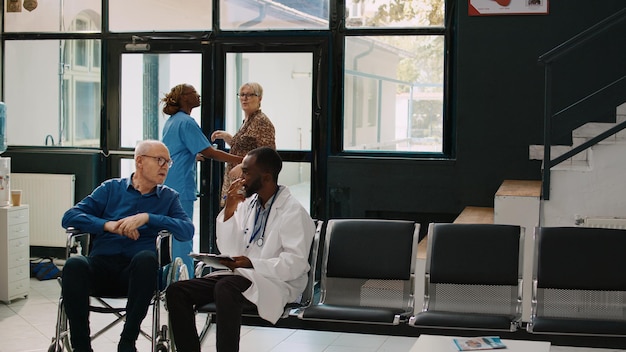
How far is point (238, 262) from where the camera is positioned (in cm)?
473

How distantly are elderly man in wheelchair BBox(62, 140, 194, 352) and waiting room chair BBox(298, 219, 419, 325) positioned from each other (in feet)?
2.79

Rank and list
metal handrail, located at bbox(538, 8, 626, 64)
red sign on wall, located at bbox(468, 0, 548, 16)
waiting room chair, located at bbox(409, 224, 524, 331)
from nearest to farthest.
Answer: waiting room chair, located at bbox(409, 224, 524, 331) → metal handrail, located at bbox(538, 8, 626, 64) → red sign on wall, located at bbox(468, 0, 548, 16)

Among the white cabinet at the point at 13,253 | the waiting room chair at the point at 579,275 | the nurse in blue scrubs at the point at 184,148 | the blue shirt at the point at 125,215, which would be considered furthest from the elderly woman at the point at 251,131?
the waiting room chair at the point at 579,275

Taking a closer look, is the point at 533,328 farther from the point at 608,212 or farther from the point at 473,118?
the point at 473,118

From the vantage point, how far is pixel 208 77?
25.8 ft

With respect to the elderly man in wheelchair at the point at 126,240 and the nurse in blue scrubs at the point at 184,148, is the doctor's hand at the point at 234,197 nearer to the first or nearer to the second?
the elderly man in wheelchair at the point at 126,240

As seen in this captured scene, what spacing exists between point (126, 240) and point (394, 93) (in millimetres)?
2957

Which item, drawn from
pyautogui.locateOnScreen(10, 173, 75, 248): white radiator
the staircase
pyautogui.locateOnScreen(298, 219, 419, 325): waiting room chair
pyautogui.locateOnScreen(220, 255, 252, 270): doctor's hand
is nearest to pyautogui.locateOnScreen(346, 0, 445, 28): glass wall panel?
the staircase

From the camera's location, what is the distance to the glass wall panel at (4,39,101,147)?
327 inches

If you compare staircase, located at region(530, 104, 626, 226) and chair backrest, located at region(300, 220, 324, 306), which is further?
staircase, located at region(530, 104, 626, 226)

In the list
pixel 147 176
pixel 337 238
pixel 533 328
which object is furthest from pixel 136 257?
pixel 533 328

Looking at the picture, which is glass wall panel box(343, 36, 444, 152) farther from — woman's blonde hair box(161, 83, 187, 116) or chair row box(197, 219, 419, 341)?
chair row box(197, 219, 419, 341)

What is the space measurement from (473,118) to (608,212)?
1548mm

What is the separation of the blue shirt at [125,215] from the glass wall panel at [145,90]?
9.21ft
